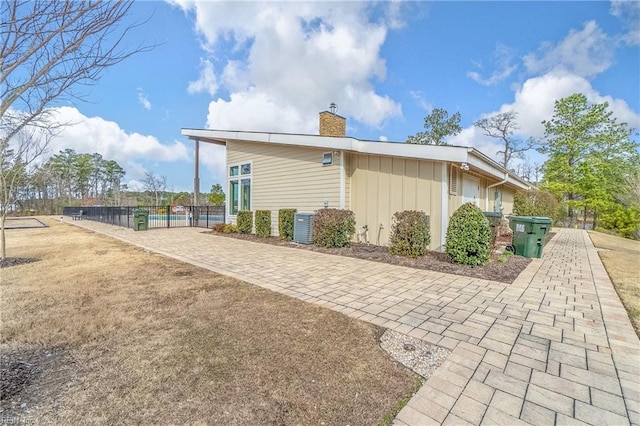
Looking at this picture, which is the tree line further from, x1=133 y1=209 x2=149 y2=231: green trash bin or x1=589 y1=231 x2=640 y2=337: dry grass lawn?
x1=133 y1=209 x2=149 y2=231: green trash bin

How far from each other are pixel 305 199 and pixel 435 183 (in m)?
4.21

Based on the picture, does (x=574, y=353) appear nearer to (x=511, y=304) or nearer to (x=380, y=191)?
(x=511, y=304)

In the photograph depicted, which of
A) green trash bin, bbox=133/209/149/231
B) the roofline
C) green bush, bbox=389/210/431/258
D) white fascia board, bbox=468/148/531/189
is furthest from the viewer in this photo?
green trash bin, bbox=133/209/149/231

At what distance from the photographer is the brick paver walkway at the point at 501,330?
1844 millimetres

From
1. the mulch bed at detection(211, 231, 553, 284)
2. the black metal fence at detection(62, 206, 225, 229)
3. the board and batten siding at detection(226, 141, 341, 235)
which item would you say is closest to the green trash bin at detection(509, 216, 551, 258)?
the mulch bed at detection(211, 231, 553, 284)

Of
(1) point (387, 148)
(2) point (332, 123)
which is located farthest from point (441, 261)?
(2) point (332, 123)

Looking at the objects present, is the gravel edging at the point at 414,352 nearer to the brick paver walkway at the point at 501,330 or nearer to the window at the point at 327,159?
the brick paver walkway at the point at 501,330

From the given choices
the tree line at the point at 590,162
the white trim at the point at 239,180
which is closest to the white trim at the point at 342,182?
the white trim at the point at 239,180

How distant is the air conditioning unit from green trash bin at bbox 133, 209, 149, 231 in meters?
8.00

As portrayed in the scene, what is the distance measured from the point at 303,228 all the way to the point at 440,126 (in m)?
23.6

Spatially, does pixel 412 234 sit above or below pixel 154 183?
below

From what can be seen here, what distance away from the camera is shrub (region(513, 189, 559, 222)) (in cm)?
1515

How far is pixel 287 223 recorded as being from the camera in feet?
30.9

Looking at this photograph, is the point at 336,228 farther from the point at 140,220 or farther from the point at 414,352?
the point at 140,220
